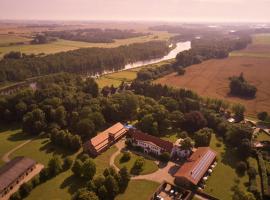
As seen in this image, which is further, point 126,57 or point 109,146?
point 126,57

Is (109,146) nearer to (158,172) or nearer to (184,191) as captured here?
(158,172)

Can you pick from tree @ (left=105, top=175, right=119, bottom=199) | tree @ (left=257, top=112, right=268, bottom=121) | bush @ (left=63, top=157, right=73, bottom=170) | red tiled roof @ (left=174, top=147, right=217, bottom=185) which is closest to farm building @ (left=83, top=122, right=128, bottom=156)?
bush @ (left=63, top=157, right=73, bottom=170)

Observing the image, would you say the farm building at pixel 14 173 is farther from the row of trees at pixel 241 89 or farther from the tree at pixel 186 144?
the row of trees at pixel 241 89

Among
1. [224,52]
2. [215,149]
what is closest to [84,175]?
[215,149]

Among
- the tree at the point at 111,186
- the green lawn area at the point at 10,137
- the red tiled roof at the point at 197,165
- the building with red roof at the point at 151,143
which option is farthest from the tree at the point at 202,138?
the green lawn area at the point at 10,137

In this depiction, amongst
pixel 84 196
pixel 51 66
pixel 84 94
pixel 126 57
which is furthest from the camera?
pixel 126 57

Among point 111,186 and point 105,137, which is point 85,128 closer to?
point 105,137

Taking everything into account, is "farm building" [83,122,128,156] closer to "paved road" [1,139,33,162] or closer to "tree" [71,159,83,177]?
"tree" [71,159,83,177]
